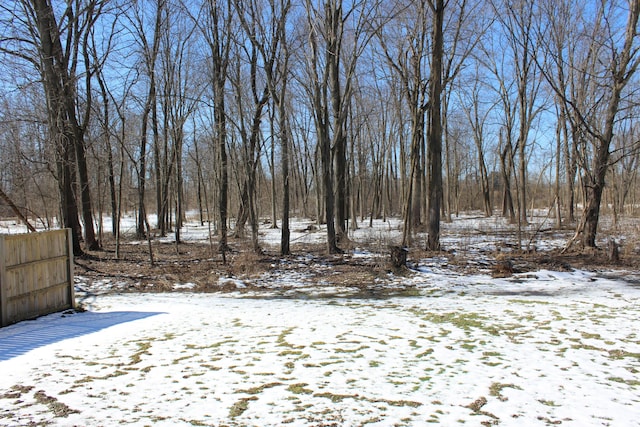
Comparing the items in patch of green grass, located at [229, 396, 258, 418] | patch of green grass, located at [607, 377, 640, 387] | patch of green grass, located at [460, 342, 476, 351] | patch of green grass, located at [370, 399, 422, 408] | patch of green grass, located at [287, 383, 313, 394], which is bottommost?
patch of green grass, located at [460, 342, 476, 351]

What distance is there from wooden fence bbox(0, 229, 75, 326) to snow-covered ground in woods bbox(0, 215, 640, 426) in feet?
1.02

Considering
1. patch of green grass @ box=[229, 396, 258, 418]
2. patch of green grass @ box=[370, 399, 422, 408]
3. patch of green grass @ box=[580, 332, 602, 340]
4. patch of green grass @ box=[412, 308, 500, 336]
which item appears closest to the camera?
patch of green grass @ box=[229, 396, 258, 418]

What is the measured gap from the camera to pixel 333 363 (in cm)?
443

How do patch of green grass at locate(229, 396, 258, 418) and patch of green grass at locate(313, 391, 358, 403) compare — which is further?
patch of green grass at locate(313, 391, 358, 403)

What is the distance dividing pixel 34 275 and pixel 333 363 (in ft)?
16.5

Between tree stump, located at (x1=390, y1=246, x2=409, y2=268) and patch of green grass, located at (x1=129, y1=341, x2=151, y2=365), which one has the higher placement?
tree stump, located at (x1=390, y1=246, x2=409, y2=268)

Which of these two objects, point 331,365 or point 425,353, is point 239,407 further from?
point 425,353

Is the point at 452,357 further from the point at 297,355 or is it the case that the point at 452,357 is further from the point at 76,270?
the point at 76,270

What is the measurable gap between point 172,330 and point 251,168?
32.4ft

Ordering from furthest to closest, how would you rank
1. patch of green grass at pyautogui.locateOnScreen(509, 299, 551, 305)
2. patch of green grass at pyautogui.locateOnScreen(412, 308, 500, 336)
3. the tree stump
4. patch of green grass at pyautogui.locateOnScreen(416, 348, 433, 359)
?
the tree stump
patch of green grass at pyautogui.locateOnScreen(509, 299, 551, 305)
patch of green grass at pyautogui.locateOnScreen(412, 308, 500, 336)
patch of green grass at pyautogui.locateOnScreen(416, 348, 433, 359)

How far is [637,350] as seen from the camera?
470 centimetres

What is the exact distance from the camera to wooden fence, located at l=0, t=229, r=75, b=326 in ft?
20.0

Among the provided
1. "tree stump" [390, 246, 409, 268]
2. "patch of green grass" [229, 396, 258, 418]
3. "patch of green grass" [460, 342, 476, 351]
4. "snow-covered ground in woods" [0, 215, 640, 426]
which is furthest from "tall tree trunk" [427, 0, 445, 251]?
"patch of green grass" [229, 396, 258, 418]

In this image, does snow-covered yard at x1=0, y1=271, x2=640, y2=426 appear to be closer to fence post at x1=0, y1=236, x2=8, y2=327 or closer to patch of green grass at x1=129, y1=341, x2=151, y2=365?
patch of green grass at x1=129, y1=341, x2=151, y2=365
